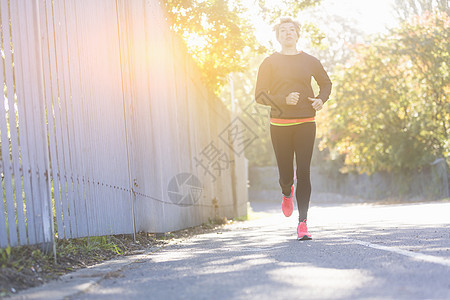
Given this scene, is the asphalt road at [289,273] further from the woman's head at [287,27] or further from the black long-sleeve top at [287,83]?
the woman's head at [287,27]

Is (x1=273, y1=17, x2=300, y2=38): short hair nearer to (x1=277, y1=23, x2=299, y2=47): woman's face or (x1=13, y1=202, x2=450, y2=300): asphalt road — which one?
(x1=277, y1=23, x2=299, y2=47): woman's face

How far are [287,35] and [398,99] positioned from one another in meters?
19.2

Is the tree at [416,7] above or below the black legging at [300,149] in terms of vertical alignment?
above

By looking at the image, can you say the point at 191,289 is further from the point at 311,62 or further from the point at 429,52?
the point at 429,52

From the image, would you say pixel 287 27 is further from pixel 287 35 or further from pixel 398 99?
pixel 398 99

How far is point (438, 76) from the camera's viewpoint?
2256 centimetres

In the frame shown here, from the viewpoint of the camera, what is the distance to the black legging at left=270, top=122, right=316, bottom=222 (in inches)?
230

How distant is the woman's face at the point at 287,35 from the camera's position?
234 inches

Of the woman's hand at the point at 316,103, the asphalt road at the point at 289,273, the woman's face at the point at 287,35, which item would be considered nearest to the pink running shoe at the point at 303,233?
the asphalt road at the point at 289,273

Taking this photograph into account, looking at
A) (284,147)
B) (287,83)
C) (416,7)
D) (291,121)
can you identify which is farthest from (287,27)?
(416,7)

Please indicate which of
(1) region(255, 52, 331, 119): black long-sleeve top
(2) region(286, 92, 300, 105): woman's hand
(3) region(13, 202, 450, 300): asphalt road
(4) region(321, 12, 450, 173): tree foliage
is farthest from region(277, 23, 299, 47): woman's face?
(4) region(321, 12, 450, 173): tree foliage

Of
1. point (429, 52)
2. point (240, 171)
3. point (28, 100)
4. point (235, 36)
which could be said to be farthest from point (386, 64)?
point (28, 100)

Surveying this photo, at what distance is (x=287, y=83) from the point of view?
19.4ft

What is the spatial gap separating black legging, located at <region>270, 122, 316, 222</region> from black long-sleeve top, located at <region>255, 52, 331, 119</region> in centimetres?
13
